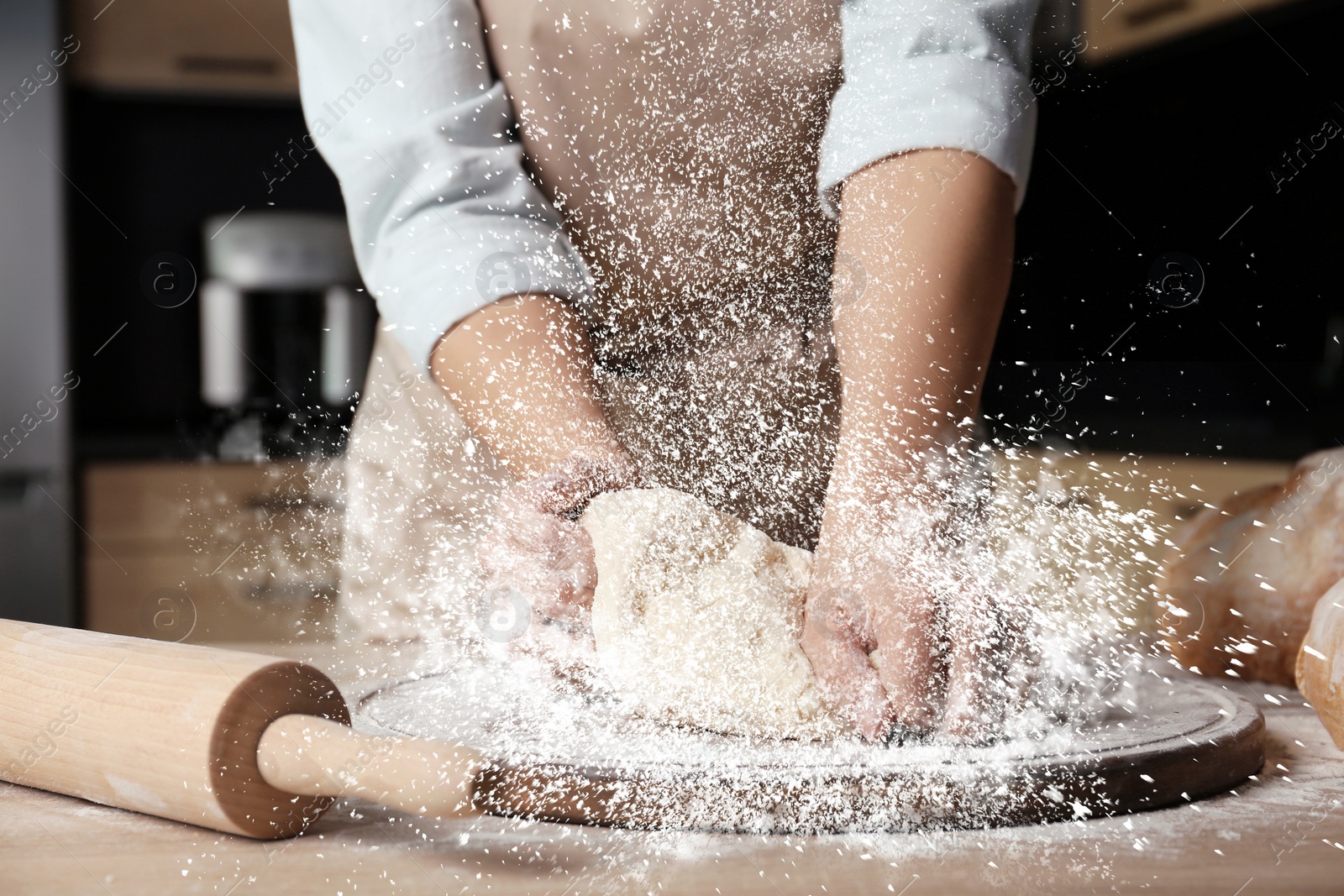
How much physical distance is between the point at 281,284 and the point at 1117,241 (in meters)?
1.62

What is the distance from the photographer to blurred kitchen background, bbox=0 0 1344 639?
1614 millimetres

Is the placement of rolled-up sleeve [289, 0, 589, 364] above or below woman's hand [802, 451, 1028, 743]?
above

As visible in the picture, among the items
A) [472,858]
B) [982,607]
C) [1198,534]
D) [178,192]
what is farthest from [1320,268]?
[178,192]

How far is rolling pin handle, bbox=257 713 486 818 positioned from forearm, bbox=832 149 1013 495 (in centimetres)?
34

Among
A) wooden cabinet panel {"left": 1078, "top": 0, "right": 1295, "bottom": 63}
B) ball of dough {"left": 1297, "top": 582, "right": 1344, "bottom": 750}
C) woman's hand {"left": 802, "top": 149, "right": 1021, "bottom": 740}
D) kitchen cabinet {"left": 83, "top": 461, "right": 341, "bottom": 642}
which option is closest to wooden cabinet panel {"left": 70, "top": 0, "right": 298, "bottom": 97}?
kitchen cabinet {"left": 83, "top": 461, "right": 341, "bottom": 642}

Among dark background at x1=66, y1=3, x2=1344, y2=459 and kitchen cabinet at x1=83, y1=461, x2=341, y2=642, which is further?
kitchen cabinet at x1=83, y1=461, x2=341, y2=642

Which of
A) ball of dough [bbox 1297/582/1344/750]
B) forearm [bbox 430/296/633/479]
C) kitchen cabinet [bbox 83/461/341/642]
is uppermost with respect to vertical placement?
forearm [bbox 430/296/633/479]

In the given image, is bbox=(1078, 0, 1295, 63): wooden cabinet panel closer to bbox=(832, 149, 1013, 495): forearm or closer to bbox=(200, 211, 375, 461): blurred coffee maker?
bbox=(832, 149, 1013, 495): forearm

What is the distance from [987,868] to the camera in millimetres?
323

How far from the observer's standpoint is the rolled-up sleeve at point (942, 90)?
61 centimetres

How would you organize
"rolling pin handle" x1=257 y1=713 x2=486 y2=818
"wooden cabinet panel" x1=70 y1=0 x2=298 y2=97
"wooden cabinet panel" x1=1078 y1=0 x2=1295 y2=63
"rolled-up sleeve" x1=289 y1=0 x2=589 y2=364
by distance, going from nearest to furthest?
1. "rolling pin handle" x1=257 y1=713 x2=486 y2=818
2. "rolled-up sleeve" x1=289 y1=0 x2=589 y2=364
3. "wooden cabinet panel" x1=1078 y1=0 x2=1295 y2=63
4. "wooden cabinet panel" x1=70 y1=0 x2=298 y2=97

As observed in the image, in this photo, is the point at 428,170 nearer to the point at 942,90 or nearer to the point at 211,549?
the point at 942,90

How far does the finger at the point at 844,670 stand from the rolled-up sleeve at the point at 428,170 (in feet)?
1.00

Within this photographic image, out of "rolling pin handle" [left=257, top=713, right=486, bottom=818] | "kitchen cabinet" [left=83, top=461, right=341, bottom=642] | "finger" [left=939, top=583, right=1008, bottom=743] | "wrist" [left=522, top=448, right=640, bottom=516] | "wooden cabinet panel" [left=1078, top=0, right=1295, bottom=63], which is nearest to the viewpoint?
"rolling pin handle" [left=257, top=713, right=486, bottom=818]
